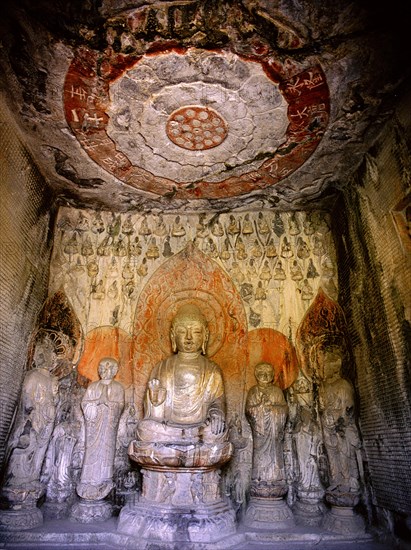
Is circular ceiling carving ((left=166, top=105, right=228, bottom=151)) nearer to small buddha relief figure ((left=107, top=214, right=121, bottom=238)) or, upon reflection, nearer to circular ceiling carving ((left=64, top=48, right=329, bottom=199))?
circular ceiling carving ((left=64, top=48, right=329, bottom=199))

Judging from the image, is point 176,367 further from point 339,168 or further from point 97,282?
point 339,168

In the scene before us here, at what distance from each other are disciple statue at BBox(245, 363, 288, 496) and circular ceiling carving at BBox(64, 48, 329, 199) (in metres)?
3.18

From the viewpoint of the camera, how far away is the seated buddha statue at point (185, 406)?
5504 mm

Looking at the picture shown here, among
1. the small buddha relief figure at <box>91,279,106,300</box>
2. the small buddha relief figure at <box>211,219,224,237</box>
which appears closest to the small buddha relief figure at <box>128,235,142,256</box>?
the small buddha relief figure at <box>91,279,106,300</box>

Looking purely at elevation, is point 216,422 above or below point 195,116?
below

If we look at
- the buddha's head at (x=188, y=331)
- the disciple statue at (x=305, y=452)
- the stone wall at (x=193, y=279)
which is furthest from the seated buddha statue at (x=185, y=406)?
the disciple statue at (x=305, y=452)

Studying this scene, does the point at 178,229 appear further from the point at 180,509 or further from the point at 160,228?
the point at 180,509

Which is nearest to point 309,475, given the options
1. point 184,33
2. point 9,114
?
point 184,33

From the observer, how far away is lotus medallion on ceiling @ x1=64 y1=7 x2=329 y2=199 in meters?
4.80

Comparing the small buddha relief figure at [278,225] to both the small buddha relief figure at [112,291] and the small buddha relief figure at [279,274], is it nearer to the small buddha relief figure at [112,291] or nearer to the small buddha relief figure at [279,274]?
the small buddha relief figure at [279,274]

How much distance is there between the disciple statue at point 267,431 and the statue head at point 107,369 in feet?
7.02

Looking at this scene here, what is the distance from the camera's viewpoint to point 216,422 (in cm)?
585

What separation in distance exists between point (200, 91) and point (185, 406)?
4321mm

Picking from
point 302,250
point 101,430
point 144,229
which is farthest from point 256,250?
point 101,430
